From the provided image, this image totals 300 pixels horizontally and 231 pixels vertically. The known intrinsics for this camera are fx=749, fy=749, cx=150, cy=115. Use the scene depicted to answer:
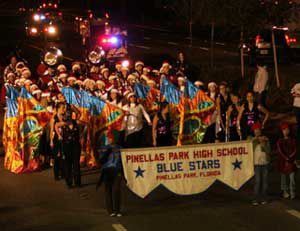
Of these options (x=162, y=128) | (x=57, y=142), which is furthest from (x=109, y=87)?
(x=57, y=142)

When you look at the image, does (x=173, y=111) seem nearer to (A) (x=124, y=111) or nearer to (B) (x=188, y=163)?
(A) (x=124, y=111)

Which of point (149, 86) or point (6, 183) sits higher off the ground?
point (149, 86)

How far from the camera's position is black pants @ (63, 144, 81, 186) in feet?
43.1

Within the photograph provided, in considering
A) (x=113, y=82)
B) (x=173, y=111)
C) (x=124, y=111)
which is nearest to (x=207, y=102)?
(x=173, y=111)

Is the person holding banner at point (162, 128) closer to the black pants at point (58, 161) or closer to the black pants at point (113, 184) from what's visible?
the black pants at point (58, 161)

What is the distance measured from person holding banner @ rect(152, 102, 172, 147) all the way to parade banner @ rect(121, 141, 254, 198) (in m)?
2.56

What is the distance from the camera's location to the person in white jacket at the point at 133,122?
14555 mm

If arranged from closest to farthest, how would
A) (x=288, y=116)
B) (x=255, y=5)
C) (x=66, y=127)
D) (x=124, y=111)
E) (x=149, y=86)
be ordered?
(x=66, y=127) < (x=124, y=111) < (x=149, y=86) < (x=288, y=116) < (x=255, y=5)

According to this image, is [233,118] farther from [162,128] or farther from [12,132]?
[12,132]


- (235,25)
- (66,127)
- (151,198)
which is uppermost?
(235,25)

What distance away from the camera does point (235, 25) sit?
22.3 metres

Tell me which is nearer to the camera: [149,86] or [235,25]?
[149,86]

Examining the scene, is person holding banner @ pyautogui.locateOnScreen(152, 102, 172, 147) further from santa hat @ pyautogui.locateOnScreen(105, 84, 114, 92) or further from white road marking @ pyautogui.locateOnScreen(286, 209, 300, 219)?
white road marking @ pyautogui.locateOnScreen(286, 209, 300, 219)

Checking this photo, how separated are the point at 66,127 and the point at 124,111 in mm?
1945
